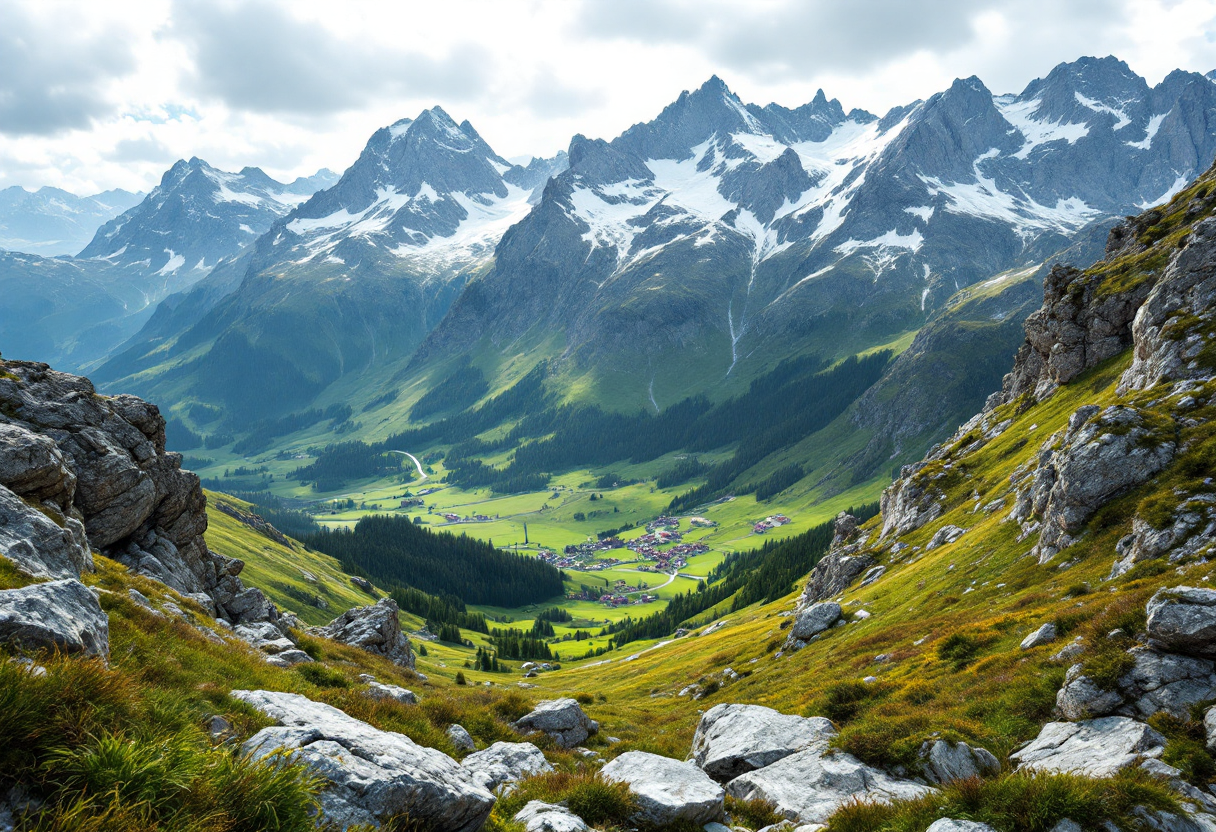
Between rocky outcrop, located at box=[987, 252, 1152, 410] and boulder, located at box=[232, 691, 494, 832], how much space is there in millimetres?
86560

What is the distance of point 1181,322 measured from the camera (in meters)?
50.8

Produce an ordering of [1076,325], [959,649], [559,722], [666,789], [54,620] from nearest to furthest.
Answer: [54,620] → [666,789] → [559,722] → [959,649] → [1076,325]

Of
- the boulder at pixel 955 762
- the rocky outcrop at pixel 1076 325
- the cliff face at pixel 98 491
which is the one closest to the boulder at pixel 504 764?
the boulder at pixel 955 762

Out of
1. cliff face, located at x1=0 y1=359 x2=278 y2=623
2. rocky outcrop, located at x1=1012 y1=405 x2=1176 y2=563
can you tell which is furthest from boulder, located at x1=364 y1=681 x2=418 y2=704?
rocky outcrop, located at x1=1012 y1=405 x2=1176 y2=563

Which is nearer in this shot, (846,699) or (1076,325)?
(846,699)

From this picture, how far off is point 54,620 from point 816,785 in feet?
60.6

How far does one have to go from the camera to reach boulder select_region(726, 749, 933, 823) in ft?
51.9

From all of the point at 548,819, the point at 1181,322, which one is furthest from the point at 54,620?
the point at 1181,322

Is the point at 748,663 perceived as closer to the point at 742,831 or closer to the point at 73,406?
the point at 742,831

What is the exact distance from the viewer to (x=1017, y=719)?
742 inches

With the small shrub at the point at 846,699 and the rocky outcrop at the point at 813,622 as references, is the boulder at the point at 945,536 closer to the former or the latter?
the rocky outcrop at the point at 813,622

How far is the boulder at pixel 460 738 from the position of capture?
727 inches

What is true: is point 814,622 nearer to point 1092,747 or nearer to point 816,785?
point 816,785

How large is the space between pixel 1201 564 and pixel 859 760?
19.7 meters
